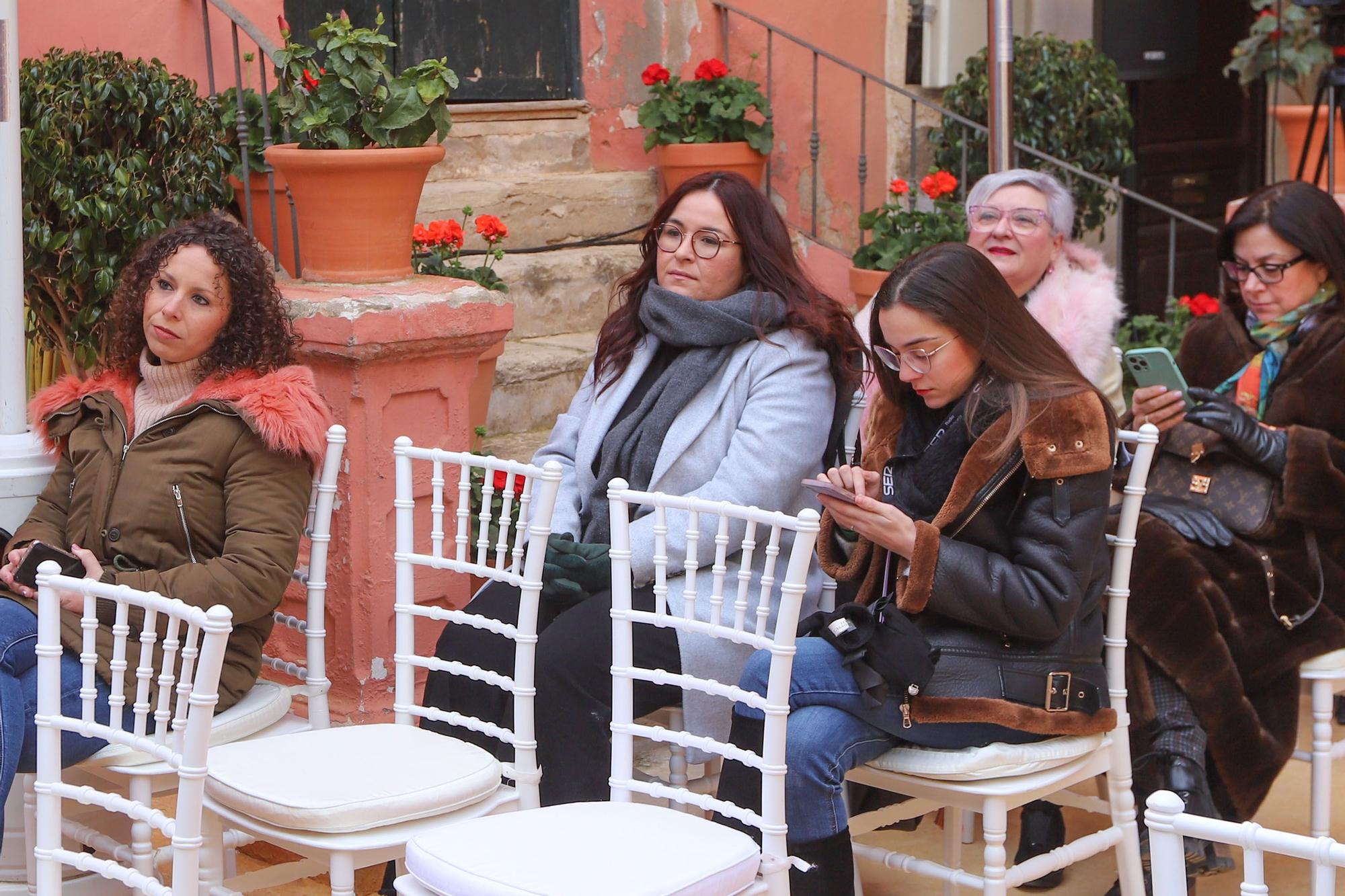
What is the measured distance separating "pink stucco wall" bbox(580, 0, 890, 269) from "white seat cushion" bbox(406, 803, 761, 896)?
13.6 ft

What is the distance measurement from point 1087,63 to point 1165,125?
132 cm

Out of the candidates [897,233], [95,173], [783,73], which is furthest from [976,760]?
[783,73]

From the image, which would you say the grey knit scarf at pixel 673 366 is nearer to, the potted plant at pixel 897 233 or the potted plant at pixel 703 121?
the potted plant at pixel 897 233

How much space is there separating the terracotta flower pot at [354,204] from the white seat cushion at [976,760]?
1.65m

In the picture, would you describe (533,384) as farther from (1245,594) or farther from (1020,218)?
(1245,594)

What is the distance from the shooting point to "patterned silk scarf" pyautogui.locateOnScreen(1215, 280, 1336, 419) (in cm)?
347

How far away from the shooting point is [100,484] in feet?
9.86

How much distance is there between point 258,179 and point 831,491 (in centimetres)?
221

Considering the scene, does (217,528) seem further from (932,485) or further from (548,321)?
(548,321)

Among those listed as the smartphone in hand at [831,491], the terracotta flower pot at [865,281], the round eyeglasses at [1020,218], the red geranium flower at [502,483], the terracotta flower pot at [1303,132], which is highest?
the terracotta flower pot at [1303,132]

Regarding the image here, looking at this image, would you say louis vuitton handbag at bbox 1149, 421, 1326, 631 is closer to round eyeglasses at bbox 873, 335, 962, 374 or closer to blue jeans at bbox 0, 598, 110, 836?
round eyeglasses at bbox 873, 335, 962, 374

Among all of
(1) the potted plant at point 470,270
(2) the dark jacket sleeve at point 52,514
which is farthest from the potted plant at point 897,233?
(2) the dark jacket sleeve at point 52,514

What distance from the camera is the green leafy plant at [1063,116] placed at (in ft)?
21.1

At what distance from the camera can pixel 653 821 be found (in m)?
2.44
